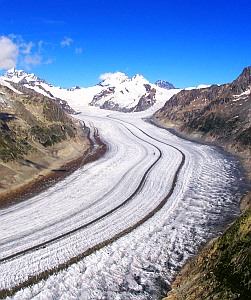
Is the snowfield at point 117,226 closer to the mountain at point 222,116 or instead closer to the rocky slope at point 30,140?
the rocky slope at point 30,140

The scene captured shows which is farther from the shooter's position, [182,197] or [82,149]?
[82,149]

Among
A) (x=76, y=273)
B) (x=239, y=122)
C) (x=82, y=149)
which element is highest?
(x=239, y=122)

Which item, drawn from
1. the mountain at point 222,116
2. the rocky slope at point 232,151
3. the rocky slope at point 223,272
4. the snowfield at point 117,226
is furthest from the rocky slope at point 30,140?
the mountain at point 222,116

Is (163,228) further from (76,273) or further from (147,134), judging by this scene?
(147,134)

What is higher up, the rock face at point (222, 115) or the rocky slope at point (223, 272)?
the rock face at point (222, 115)

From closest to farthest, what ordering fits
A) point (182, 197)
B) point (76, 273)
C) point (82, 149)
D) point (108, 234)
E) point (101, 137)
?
point (76, 273), point (108, 234), point (182, 197), point (82, 149), point (101, 137)

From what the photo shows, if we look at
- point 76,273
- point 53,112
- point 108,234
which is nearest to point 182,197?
point 108,234

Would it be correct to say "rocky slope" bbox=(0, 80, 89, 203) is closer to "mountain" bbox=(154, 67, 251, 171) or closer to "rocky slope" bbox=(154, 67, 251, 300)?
"rocky slope" bbox=(154, 67, 251, 300)
